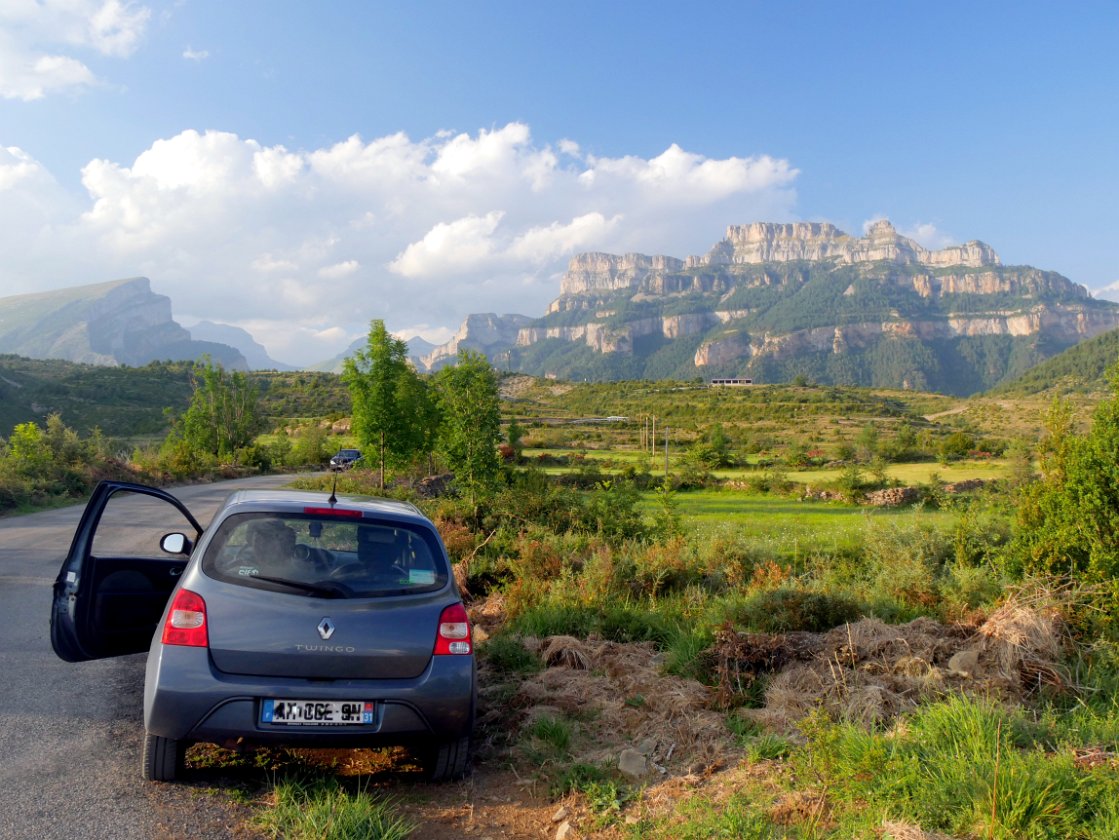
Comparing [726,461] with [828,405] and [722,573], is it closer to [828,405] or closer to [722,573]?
[722,573]

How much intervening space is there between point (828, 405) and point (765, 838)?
326ft

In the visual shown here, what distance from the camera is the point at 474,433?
15211 mm

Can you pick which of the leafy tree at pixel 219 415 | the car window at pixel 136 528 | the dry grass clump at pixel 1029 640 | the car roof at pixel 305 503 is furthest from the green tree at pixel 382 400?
the dry grass clump at pixel 1029 640

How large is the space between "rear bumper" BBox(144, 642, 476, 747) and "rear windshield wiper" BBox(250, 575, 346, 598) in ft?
1.52

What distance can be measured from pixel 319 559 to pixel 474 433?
10603 millimetres

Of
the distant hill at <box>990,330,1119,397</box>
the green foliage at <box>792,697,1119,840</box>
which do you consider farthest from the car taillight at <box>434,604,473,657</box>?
the distant hill at <box>990,330,1119,397</box>

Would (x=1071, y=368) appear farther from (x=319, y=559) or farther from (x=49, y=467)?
(x=319, y=559)

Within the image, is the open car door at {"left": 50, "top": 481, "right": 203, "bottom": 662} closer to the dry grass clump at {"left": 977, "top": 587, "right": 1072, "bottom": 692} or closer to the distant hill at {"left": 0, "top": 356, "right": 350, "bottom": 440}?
the dry grass clump at {"left": 977, "top": 587, "right": 1072, "bottom": 692}

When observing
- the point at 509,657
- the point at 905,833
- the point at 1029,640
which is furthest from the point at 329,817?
the point at 1029,640

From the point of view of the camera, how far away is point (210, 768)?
4.29m

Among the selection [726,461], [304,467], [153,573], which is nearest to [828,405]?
[726,461]

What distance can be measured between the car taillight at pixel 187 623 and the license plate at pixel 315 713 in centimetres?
51

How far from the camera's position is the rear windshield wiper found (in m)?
4.10

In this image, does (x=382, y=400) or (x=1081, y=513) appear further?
(x=382, y=400)
